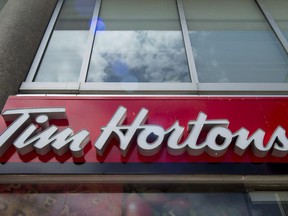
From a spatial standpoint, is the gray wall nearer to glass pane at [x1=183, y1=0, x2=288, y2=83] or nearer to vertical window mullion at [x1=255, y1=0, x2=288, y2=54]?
glass pane at [x1=183, y1=0, x2=288, y2=83]

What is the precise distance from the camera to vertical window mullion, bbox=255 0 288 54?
5.85 metres

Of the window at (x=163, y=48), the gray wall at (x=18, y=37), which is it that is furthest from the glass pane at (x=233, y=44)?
the gray wall at (x=18, y=37)

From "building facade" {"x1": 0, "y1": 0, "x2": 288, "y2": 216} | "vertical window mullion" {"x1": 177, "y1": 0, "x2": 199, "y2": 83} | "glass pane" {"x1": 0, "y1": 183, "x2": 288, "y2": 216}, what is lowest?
"glass pane" {"x1": 0, "y1": 183, "x2": 288, "y2": 216}

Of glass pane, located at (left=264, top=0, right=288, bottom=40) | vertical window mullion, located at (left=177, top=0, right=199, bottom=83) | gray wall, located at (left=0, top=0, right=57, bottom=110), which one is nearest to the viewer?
gray wall, located at (left=0, top=0, right=57, bottom=110)

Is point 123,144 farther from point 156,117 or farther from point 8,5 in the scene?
point 8,5

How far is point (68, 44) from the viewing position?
582 centimetres

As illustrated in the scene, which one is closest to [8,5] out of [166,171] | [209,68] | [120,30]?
[120,30]

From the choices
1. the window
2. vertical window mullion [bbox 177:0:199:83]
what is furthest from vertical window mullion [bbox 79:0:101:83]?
vertical window mullion [bbox 177:0:199:83]

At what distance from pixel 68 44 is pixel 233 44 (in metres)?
2.90

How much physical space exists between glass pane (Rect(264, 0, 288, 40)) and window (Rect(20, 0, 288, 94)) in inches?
0.8

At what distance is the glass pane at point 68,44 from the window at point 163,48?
2 centimetres

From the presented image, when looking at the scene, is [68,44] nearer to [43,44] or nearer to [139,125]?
[43,44]

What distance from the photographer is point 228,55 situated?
5.68m

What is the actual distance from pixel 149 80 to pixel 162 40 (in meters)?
1.08
